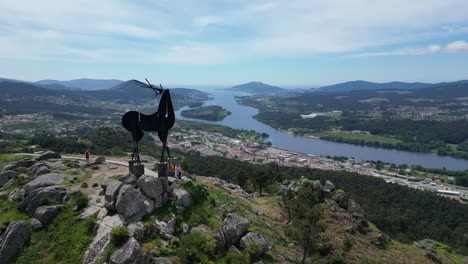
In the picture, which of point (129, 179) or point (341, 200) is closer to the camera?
point (129, 179)

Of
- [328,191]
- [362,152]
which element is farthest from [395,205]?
[362,152]

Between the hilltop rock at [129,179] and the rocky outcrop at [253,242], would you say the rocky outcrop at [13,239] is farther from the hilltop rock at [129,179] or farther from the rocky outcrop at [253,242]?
the rocky outcrop at [253,242]

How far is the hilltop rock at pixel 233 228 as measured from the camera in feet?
58.4

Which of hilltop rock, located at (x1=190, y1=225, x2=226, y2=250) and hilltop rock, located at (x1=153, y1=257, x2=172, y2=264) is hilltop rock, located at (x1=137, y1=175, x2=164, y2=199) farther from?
hilltop rock, located at (x1=153, y1=257, x2=172, y2=264)

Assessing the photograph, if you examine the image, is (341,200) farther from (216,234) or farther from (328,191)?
(216,234)

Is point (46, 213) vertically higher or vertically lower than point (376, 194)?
higher

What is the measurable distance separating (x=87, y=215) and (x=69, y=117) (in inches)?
7227

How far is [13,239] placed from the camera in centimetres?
1602

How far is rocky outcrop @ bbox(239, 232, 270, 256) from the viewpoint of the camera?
57.8ft

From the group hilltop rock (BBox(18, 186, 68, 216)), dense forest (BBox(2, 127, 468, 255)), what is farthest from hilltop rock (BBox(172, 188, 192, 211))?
dense forest (BBox(2, 127, 468, 255))

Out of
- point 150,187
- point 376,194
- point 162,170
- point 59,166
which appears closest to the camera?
point 150,187

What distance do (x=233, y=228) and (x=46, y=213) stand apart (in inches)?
410

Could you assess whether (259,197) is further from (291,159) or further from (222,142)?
(222,142)

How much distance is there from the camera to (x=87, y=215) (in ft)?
58.2
